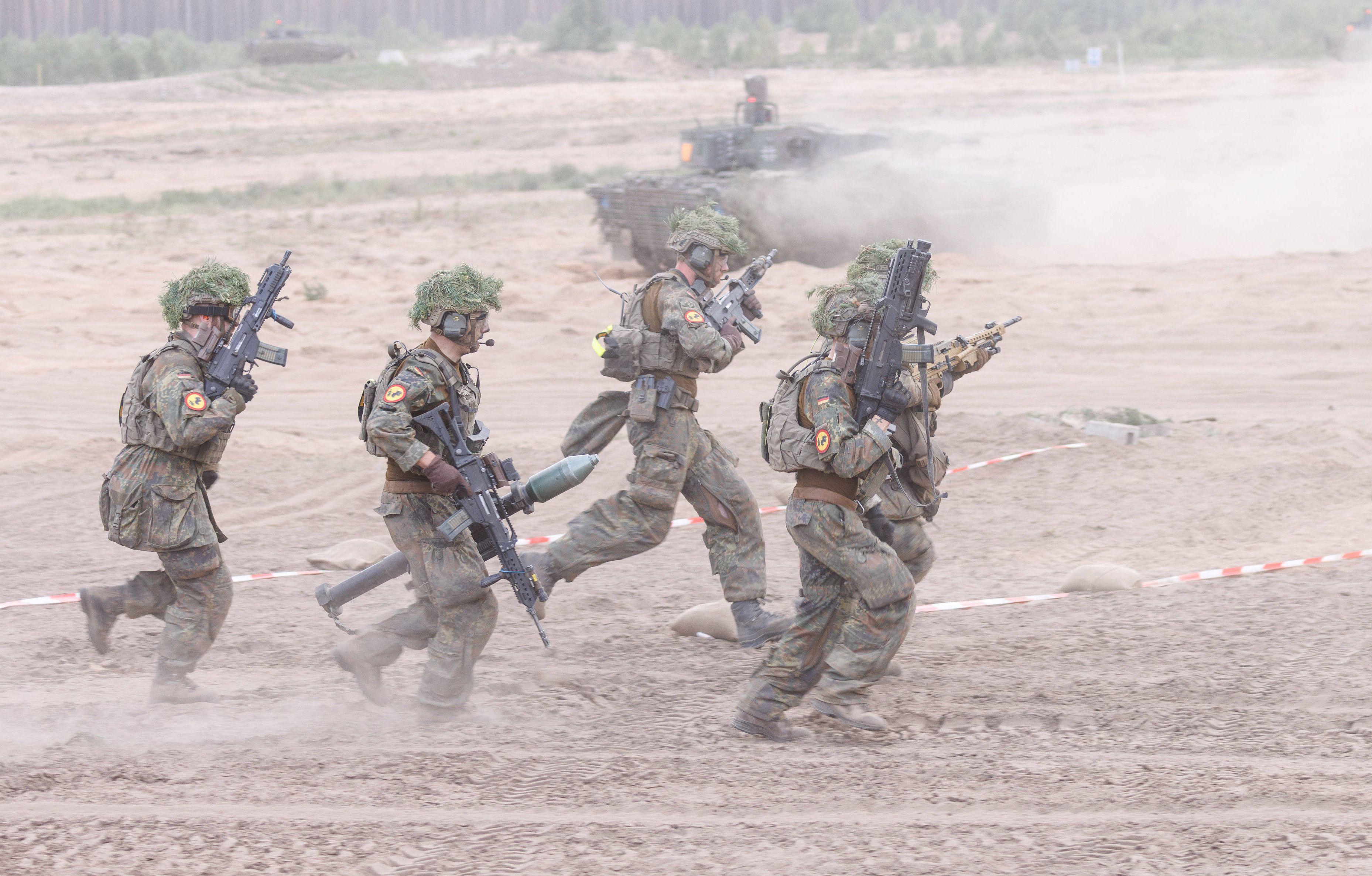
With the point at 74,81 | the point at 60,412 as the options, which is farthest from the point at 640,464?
the point at 74,81

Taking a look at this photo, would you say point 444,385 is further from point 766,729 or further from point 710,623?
point 710,623

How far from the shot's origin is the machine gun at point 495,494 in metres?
5.83

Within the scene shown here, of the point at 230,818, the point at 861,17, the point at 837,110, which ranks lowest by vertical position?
the point at 230,818

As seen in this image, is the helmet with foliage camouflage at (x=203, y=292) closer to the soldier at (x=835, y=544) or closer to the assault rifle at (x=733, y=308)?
the assault rifle at (x=733, y=308)

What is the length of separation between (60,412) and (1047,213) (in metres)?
13.8

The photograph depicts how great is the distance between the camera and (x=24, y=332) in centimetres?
1551

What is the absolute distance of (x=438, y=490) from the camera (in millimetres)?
5719

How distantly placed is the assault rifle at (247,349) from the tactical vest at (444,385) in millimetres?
459

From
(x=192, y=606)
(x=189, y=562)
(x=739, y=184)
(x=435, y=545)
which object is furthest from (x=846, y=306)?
(x=739, y=184)

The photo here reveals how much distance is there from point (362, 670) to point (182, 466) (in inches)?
46.2

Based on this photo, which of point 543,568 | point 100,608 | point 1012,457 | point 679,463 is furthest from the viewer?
point 1012,457

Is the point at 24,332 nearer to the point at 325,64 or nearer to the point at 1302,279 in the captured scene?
the point at 1302,279

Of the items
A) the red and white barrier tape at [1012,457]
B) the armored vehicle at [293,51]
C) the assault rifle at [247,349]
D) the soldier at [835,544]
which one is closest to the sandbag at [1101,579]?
the soldier at [835,544]

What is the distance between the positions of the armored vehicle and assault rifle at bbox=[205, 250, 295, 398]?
48.0 metres
